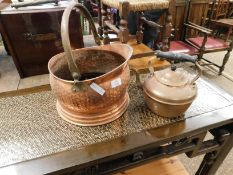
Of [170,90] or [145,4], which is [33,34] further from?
[170,90]

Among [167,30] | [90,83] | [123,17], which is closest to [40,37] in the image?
[123,17]

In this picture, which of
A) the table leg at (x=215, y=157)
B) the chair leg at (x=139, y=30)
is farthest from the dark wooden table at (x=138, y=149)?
the chair leg at (x=139, y=30)

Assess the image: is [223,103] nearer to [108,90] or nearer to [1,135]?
[108,90]

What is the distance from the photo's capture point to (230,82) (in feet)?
6.35

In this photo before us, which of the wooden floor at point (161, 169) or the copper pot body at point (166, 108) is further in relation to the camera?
the wooden floor at point (161, 169)

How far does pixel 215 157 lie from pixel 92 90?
62 centimetres

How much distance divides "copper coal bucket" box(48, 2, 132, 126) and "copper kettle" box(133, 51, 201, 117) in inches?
3.3

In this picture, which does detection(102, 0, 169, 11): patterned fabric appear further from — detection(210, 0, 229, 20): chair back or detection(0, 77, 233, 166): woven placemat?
detection(210, 0, 229, 20): chair back

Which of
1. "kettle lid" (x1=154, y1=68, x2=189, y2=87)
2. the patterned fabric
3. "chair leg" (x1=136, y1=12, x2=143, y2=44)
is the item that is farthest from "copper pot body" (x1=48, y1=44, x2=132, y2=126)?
"chair leg" (x1=136, y1=12, x2=143, y2=44)

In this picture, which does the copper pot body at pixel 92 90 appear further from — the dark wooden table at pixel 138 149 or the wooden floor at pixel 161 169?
the wooden floor at pixel 161 169

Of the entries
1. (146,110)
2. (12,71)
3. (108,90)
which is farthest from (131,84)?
(12,71)

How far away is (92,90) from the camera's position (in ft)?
1.59

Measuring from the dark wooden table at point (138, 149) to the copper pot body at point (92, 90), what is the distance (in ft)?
0.30

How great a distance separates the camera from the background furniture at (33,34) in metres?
1.30
